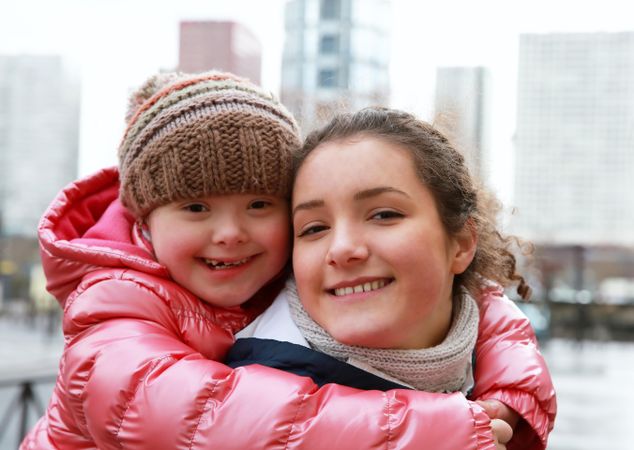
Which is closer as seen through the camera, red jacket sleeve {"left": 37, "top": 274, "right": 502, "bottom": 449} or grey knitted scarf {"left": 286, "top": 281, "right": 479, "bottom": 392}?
red jacket sleeve {"left": 37, "top": 274, "right": 502, "bottom": 449}

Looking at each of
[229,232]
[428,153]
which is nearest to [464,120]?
[428,153]

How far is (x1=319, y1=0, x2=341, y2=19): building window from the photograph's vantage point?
1582 inches

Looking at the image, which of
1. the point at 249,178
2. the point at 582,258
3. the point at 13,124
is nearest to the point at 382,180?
the point at 249,178

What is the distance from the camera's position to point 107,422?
4.12 feet

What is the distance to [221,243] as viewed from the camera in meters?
1.59

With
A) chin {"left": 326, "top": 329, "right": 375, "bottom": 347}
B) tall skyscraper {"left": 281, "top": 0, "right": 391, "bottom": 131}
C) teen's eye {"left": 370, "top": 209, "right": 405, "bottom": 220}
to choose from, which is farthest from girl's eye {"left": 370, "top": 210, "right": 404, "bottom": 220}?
tall skyscraper {"left": 281, "top": 0, "right": 391, "bottom": 131}

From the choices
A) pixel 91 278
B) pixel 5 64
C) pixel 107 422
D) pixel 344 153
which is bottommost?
pixel 107 422

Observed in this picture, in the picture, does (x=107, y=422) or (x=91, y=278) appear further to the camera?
(x=91, y=278)

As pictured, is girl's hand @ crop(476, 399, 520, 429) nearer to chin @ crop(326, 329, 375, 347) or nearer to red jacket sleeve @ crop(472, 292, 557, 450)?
red jacket sleeve @ crop(472, 292, 557, 450)

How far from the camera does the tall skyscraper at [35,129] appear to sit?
3209 centimetres

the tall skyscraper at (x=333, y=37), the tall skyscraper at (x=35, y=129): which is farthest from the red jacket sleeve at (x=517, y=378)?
the tall skyscraper at (x=333, y=37)

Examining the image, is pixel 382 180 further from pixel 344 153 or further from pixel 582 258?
pixel 582 258

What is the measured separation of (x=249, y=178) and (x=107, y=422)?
589mm

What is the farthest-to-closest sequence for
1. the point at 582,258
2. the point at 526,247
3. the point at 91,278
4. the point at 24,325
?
the point at 24,325
the point at 582,258
the point at 526,247
the point at 91,278
